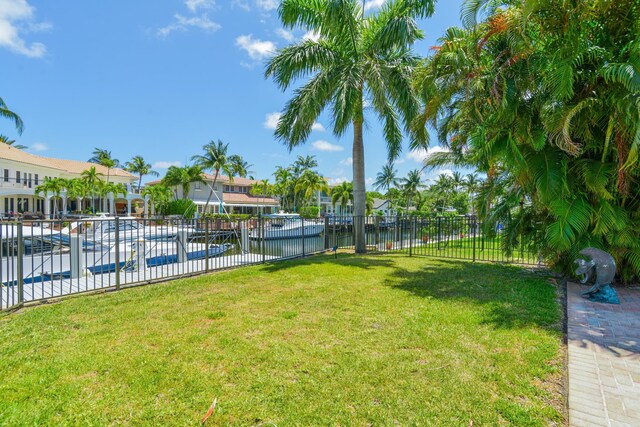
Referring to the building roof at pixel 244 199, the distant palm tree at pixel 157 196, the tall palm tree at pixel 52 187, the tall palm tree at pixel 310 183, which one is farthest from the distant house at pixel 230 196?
the tall palm tree at pixel 52 187

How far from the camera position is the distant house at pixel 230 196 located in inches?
1978

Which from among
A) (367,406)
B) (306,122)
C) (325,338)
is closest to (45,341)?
(325,338)

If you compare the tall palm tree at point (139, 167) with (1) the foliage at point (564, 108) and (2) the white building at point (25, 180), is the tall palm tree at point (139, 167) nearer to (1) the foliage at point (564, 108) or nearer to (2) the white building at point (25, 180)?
(2) the white building at point (25, 180)

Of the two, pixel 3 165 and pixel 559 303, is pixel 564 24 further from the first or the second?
pixel 3 165

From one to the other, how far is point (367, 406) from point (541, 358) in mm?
2233

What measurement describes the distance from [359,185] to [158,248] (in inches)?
310

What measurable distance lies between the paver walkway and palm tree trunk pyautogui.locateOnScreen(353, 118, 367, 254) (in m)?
7.96

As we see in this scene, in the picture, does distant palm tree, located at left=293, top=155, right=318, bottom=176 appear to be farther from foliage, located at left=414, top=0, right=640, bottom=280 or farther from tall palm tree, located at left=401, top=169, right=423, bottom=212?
foliage, located at left=414, top=0, right=640, bottom=280

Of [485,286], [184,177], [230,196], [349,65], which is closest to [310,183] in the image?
[230,196]

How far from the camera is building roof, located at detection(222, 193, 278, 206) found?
52.4 metres

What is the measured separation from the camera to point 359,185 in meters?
13.1

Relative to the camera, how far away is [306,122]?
1184 centimetres

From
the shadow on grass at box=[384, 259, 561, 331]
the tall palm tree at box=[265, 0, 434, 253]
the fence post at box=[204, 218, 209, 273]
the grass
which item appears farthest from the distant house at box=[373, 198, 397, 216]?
Answer: the grass

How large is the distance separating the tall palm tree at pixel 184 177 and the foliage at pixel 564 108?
42.0 m
